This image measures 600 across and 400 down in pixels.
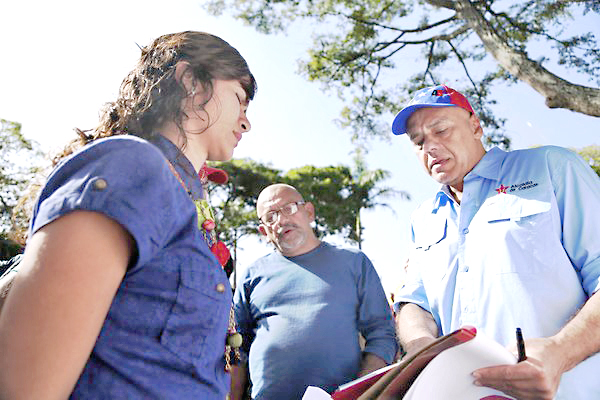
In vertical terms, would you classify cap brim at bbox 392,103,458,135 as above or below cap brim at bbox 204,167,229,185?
above

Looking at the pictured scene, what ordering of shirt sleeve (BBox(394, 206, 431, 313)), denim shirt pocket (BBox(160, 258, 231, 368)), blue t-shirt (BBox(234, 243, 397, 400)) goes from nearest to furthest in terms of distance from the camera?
denim shirt pocket (BBox(160, 258, 231, 368)) → shirt sleeve (BBox(394, 206, 431, 313)) → blue t-shirt (BBox(234, 243, 397, 400))

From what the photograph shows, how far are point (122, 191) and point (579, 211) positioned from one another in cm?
171

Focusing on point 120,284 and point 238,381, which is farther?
point 238,381

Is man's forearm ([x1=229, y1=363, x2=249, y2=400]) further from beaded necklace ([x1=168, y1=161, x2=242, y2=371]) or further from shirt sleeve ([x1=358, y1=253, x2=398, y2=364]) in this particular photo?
beaded necklace ([x1=168, y1=161, x2=242, y2=371])

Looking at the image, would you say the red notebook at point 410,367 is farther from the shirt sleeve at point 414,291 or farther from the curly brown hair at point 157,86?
the shirt sleeve at point 414,291

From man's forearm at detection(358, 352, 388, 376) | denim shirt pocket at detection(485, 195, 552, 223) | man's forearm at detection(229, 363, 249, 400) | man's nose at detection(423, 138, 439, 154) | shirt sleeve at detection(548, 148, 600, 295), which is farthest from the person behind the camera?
man's forearm at detection(229, 363, 249, 400)

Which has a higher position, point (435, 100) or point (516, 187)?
point (435, 100)

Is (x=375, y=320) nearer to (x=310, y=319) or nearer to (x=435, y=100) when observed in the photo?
(x=310, y=319)

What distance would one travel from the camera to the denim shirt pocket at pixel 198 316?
0.92m

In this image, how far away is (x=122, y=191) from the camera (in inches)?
32.3

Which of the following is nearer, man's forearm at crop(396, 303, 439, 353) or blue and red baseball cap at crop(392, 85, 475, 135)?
man's forearm at crop(396, 303, 439, 353)

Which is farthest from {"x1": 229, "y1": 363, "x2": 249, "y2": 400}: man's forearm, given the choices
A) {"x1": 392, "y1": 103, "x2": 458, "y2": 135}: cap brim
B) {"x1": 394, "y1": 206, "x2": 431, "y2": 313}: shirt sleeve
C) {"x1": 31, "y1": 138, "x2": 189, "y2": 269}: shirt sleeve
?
{"x1": 31, "y1": 138, "x2": 189, "y2": 269}: shirt sleeve

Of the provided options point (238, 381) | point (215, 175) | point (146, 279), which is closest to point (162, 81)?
point (215, 175)

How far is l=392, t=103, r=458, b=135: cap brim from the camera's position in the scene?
248 cm
